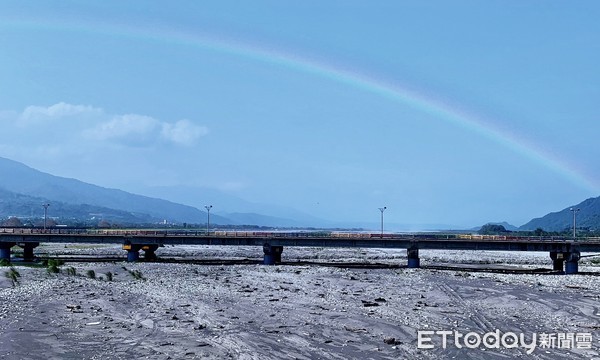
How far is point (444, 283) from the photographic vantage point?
179 feet

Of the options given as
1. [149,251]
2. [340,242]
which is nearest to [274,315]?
[340,242]

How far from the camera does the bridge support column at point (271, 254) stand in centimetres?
8082

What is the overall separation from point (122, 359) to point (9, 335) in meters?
6.79

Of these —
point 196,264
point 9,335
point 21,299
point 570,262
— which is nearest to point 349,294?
point 21,299

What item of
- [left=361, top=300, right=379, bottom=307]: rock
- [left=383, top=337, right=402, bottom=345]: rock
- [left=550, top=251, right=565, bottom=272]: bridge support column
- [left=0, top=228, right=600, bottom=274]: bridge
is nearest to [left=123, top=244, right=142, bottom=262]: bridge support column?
[left=0, top=228, right=600, bottom=274]: bridge

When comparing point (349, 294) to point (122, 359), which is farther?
point (349, 294)

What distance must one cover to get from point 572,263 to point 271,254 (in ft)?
123

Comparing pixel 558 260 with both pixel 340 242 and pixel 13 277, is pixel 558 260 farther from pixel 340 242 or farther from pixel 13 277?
pixel 13 277

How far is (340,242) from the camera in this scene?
84312mm

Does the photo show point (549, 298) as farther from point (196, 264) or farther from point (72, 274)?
point (196, 264)

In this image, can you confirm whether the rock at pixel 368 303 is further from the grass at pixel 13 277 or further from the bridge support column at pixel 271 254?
the bridge support column at pixel 271 254

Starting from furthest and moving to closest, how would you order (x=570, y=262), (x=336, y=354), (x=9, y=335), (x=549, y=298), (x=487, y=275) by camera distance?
(x=570, y=262) < (x=487, y=275) < (x=549, y=298) < (x=9, y=335) < (x=336, y=354)

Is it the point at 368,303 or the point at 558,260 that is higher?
the point at 558,260

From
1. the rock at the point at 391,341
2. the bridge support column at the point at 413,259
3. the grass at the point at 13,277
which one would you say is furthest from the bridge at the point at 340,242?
the rock at the point at 391,341
